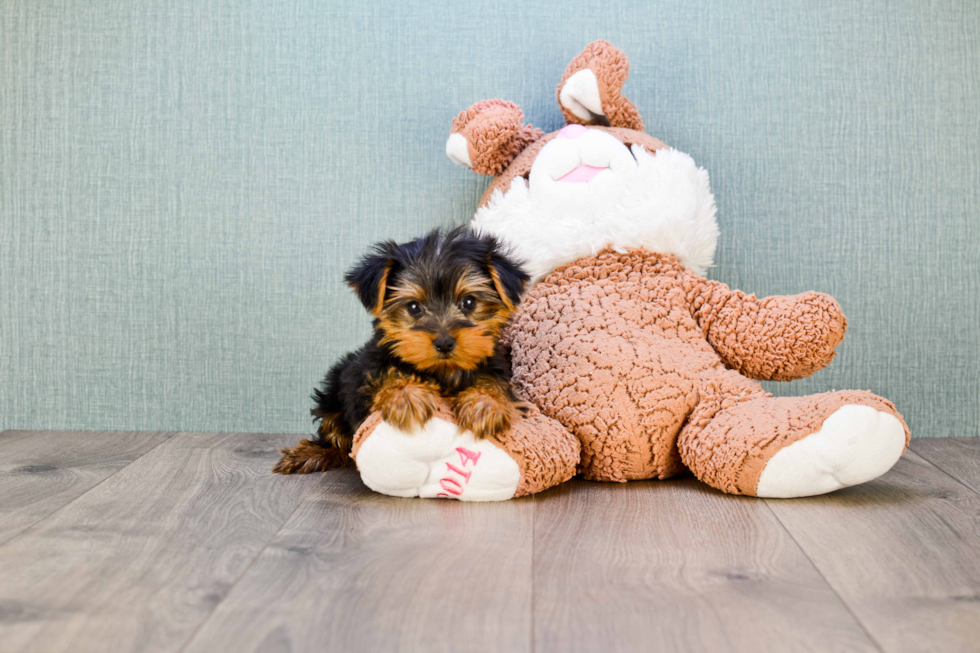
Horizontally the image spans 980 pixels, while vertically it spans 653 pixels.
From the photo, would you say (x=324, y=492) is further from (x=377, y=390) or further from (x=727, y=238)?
(x=727, y=238)

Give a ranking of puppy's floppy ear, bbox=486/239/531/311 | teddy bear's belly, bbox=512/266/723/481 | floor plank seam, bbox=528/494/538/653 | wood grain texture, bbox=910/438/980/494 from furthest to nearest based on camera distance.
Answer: wood grain texture, bbox=910/438/980/494
teddy bear's belly, bbox=512/266/723/481
puppy's floppy ear, bbox=486/239/531/311
floor plank seam, bbox=528/494/538/653

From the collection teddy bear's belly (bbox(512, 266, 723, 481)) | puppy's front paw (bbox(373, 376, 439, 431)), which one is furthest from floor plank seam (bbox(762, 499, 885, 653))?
puppy's front paw (bbox(373, 376, 439, 431))

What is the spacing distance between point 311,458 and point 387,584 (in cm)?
90

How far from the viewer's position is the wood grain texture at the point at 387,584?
1113 mm

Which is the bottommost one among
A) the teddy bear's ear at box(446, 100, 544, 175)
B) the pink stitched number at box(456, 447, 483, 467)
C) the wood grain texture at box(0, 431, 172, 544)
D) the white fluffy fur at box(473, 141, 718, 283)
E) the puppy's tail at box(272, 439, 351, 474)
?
the wood grain texture at box(0, 431, 172, 544)

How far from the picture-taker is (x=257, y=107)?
2566mm

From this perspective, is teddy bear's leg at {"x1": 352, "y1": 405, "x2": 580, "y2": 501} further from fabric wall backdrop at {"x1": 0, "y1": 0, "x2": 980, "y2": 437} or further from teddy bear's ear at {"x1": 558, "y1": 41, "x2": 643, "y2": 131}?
teddy bear's ear at {"x1": 558, "y1": 41, "x2": 643, "y2": 131}

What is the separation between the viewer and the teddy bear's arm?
6.53 feet

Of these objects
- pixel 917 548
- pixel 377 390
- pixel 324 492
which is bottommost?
pixel 324 492

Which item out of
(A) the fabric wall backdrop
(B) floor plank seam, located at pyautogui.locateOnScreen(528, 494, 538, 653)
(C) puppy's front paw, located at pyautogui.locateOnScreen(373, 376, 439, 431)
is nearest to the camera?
(B) floor plank seam, located at pyautogui.locateOnScreen(528, 494, 538, 653)

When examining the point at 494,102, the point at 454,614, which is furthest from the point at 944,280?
the point at 454,614

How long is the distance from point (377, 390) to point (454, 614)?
2.29 feet

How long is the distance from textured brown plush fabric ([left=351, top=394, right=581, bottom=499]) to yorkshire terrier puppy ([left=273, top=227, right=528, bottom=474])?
0.03m

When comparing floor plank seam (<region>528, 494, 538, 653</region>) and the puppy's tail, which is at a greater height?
floor plank seam (<region>528, 494, 538, 653</region>)
